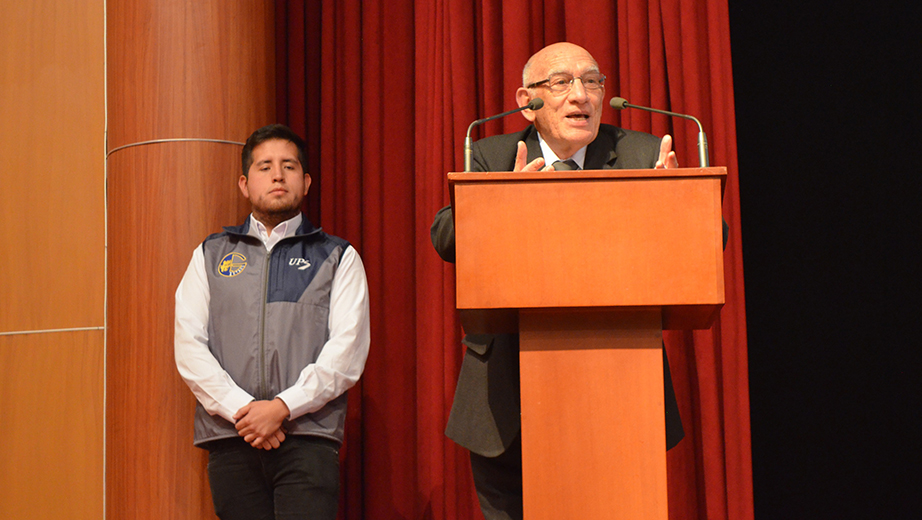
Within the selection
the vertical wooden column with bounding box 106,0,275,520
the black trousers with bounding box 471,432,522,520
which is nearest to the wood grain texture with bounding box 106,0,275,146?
the vertical wooden column with bounding box 106,0,275,520

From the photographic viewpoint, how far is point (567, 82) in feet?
6.42

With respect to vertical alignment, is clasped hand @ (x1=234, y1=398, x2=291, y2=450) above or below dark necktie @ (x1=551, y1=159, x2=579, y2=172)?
below

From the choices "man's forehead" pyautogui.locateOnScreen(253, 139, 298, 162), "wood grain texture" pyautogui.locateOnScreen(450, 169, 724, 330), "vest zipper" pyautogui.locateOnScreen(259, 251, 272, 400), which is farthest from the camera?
"man's forehead" pyautogui.locateOnScreen(253, 139, 298, 162)

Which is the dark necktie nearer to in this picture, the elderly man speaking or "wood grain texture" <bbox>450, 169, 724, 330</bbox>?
the elderly man speaking

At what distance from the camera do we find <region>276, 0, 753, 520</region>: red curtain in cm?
260

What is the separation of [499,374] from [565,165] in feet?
1.66

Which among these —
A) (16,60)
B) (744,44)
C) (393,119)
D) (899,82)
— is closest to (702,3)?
(744,44)

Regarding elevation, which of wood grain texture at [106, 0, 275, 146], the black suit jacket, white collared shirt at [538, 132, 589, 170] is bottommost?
the black suit jacket

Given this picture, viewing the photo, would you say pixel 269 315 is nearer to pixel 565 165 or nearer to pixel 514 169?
pixel 514 169

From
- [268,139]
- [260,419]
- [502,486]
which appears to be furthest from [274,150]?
[502,486]

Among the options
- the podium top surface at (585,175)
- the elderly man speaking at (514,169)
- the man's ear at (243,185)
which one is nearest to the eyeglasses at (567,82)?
the elderly man speaking at (514,169)

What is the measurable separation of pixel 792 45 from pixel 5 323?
3.02 m

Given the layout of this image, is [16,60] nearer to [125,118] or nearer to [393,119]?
[125,118]

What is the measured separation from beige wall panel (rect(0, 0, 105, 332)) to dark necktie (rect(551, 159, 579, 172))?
76.6 inches
